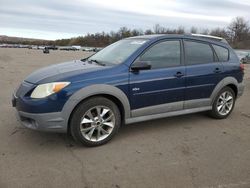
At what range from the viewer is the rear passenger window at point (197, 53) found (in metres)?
5.78

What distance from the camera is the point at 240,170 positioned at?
13.6ft

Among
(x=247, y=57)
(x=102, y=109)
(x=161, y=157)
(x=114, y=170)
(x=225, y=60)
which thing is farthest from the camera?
(x=247, y=57)

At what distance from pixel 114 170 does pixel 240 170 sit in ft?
5.37

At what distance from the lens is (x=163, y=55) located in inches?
215

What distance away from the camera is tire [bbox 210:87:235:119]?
20.6 feet

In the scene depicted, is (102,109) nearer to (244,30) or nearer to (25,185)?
(25,185)

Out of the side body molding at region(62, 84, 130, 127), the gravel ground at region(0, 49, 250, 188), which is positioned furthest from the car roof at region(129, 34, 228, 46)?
the gravel ground at region(0, 49, 250, 188)

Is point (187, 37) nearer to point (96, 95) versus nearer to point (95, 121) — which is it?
point (96, 95)

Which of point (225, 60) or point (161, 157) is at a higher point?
point (225, 60)

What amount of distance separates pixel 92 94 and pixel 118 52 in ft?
4.09

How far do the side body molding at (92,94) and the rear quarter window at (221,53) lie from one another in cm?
240

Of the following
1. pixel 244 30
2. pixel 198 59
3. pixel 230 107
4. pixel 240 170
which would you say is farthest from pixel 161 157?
pixel 244 30

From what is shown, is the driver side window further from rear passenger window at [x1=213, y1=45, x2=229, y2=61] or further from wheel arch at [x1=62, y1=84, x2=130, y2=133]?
rear passenger window at [x1=213, y1=45, x2=229, y2=61]

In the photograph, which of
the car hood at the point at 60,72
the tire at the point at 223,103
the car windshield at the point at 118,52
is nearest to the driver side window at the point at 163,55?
the car windshield at the point at 118,52
